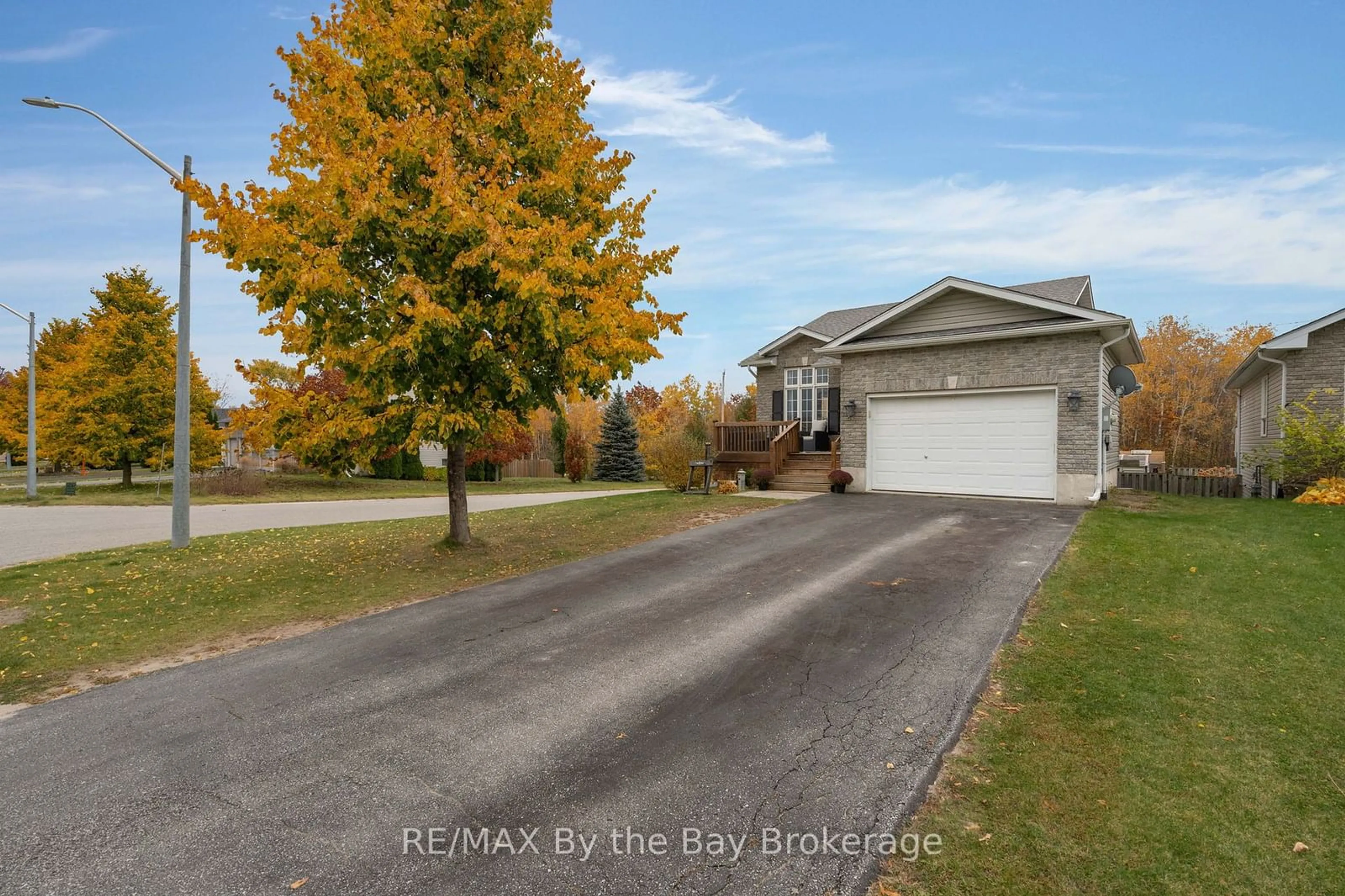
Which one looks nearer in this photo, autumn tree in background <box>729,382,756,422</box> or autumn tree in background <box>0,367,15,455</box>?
autumn tree in background <box>0,367,15,455</box>

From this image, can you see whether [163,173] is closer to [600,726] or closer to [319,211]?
[319,211]

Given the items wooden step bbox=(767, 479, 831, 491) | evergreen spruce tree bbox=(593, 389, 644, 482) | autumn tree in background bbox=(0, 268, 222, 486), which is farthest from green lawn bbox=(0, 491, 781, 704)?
evergreen spruce tree bbox=(593, 389, 644, 482)

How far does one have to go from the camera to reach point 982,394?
44.6 ft

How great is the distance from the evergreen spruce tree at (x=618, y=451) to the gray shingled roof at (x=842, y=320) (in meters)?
12.1

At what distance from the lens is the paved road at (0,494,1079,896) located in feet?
8.03

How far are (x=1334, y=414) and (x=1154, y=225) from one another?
293 inches

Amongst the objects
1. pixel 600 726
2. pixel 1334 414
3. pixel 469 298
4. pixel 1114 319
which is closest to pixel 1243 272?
pixel 1334 414

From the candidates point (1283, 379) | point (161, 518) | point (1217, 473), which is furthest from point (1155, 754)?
point (1217, 473)

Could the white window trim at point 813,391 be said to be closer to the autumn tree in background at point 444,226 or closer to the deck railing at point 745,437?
the deck railing at point 745,437

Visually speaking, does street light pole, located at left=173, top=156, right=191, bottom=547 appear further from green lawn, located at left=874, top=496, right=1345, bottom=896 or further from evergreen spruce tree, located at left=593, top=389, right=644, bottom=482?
evergreen spruce tree, located at left=593, top=389, right=644, bottom=482

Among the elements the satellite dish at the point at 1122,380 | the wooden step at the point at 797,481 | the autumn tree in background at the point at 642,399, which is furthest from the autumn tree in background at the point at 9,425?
the satellite dish at the point at 1122,380

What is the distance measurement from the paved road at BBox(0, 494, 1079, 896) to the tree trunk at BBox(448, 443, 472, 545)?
3.08 m

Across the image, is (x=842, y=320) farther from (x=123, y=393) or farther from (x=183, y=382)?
(x=123, y=393)

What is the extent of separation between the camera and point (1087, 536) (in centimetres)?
905
